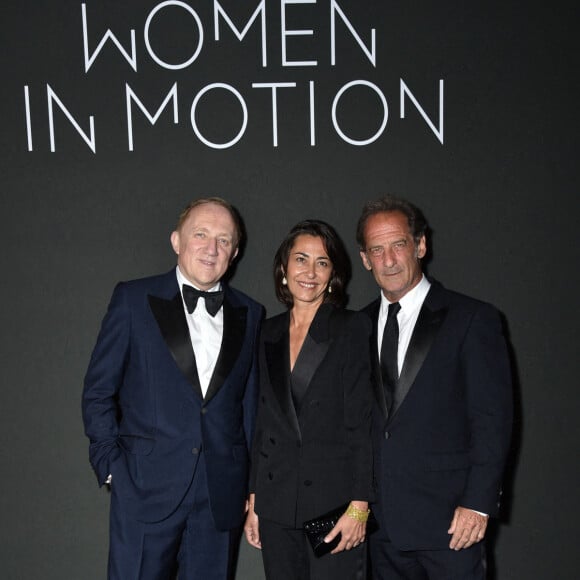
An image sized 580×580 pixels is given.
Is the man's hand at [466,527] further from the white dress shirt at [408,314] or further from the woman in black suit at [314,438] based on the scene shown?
the white dress shirt at [408,314]

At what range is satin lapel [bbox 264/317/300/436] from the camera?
2.32 metres

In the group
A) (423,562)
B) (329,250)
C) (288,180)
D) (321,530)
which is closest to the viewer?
(321,530)

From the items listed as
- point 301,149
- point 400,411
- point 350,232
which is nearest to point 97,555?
point 400,411

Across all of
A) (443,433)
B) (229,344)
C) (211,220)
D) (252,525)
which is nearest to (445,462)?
(443,433)

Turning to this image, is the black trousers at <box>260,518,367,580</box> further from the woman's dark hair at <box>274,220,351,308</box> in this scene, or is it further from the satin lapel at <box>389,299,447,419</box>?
the woman's dark hair at <box>274,220,351,308</box>

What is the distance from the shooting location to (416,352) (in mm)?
2293

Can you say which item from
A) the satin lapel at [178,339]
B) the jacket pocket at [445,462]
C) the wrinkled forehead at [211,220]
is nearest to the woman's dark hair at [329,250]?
the wrinkled forehead at [211,220]

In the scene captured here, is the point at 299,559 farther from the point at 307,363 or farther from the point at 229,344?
the point at 229,344

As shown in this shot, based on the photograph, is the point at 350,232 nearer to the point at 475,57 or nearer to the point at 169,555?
the point at 475,57

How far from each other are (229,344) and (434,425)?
90cm

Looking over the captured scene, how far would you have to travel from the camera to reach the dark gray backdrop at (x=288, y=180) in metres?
3.01

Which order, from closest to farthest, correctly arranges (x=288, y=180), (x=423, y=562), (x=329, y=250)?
1. (x=423, y=562)
2. (x=329, y=250)
3. (x=288, y=180)

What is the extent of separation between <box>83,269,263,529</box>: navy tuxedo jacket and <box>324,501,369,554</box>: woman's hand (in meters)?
0.51

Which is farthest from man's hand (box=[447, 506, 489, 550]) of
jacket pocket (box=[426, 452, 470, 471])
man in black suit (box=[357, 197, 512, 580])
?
jacket pocket (box=[426, 452, 470, 471])
